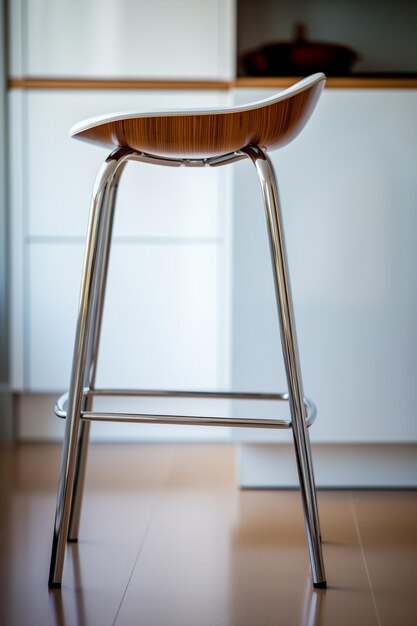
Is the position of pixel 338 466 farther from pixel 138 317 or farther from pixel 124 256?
pixel 124 256

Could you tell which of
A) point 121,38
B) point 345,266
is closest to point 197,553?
point 345,266

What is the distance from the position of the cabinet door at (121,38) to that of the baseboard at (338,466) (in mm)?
1042

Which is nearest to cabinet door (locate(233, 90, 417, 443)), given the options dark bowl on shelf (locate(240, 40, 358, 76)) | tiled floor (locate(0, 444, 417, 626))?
dark bowl on shelf (locate(240, 40, 358, 76))

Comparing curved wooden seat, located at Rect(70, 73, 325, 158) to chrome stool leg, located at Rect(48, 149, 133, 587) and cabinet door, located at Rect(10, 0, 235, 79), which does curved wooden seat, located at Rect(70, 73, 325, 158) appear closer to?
chrome stool leg, located at Rect(48, 149, 133, 587)

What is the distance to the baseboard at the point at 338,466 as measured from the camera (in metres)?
1.80

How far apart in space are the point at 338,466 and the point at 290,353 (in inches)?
26.4

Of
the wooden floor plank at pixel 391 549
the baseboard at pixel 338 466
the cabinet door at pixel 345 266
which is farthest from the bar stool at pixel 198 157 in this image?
the baseboard at pixel 338 466

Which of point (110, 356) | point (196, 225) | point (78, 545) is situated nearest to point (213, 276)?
point (196, 225)

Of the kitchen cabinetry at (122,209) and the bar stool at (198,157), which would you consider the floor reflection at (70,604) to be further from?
the kitchen cabinetry at (122,209)

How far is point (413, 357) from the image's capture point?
1.71 metres

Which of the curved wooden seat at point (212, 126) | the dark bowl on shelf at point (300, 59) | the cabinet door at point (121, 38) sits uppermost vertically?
the cabinet door at point (121, 38)

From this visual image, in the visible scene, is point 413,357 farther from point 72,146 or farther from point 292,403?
point 72,146

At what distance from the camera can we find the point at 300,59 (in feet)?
5.70

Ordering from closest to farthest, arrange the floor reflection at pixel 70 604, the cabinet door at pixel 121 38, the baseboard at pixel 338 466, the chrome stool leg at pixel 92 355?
the floor reflection at pixel 70 604 < the chrome stool leg at pixel 92 355 < the baseboard at pixel 338 466 < the cabinet door at pixel 121 38
